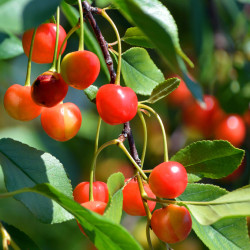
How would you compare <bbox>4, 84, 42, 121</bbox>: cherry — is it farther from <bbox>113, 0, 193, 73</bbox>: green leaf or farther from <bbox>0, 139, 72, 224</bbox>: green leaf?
<bbox>113, 0, 193, 73</bbox>: green leaf

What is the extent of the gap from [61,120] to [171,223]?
0.85 feet

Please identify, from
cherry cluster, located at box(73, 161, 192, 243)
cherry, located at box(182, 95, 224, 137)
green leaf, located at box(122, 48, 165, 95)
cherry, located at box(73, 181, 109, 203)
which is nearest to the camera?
cherry cluster, located at box(73, 161, 192, 243)

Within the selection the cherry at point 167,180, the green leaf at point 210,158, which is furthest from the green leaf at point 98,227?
the green leaf at point 210,158

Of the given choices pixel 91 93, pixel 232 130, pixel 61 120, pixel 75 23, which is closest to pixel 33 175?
pixel 61 120

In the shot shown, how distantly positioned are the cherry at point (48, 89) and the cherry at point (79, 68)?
0.06ft

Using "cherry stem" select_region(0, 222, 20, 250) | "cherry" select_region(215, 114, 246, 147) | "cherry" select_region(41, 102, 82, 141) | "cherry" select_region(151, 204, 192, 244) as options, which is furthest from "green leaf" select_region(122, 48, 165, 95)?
"cherry" select_region(215, 114, 246, 147)

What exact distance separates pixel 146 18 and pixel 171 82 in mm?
337

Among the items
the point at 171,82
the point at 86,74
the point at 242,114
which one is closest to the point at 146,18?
the point at 86,74

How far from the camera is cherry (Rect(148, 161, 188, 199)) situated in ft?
2.91

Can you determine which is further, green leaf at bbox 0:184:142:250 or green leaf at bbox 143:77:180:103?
green leaf at bbox 143:77:180:103

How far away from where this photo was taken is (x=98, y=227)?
31.1 inches

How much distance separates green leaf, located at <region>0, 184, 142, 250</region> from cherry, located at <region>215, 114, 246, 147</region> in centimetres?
154

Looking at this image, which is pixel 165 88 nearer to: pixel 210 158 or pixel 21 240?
pixel 210 158

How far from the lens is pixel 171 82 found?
1014 millimetres
